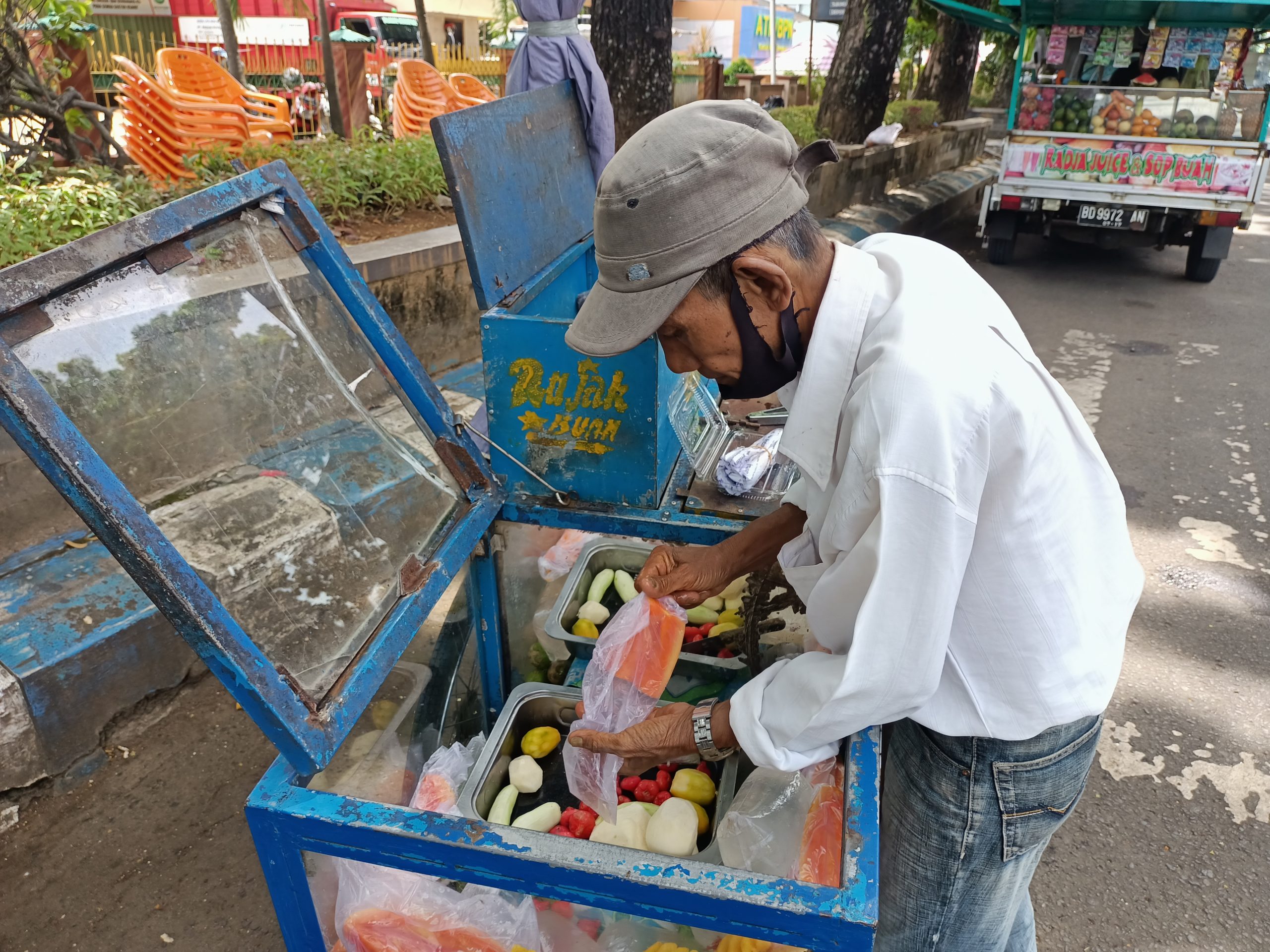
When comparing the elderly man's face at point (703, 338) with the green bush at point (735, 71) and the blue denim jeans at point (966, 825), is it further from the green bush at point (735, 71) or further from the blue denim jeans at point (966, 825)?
the green bush at point (735, 71)

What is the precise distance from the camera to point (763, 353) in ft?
Result: 3.99

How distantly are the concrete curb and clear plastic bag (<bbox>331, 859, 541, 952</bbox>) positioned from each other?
4.60 m

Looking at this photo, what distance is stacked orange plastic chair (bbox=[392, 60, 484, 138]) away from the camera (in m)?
7.72

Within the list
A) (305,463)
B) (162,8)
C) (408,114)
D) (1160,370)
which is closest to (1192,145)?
(1160,370)

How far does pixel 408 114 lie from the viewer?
25.5ft

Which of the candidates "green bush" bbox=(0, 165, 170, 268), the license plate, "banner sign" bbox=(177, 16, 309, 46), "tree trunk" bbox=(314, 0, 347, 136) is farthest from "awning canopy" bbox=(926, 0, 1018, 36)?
"banner sign" bbox=(177, 16, 309, 46)

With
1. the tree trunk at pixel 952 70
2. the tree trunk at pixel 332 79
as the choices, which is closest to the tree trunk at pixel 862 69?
the tree trunk at pixel 952 70

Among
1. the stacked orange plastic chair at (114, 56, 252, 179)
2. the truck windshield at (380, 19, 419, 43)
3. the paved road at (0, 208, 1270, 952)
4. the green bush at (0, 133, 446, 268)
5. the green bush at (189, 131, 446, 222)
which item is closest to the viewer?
the paved road at (0, 208, 1270, 952)

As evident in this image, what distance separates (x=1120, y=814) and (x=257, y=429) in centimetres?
248

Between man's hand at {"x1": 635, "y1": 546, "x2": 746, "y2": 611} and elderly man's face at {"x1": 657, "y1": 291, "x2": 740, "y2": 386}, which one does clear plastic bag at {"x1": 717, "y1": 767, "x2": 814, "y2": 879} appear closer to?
man's hand at {"x1": 635, "y1": 546, "x2": 746, "y2": 611}

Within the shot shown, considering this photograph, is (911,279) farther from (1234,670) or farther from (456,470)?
(1234,670)

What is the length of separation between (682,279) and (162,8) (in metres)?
24.9

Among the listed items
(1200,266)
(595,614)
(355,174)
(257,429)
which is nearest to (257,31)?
(355,174)

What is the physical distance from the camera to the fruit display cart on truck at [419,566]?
1.06 metres
